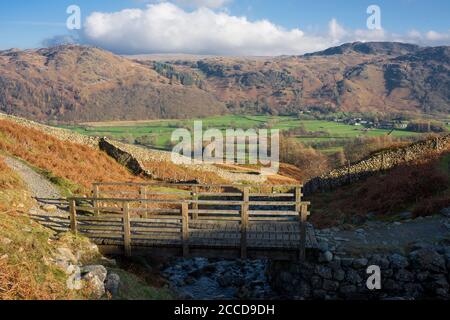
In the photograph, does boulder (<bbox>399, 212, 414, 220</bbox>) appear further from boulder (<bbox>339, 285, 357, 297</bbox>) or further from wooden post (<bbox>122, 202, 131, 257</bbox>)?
wooden post (<bbox>122, 202, 131, 257</bbox>)

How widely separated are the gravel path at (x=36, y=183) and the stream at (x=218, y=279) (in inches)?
236

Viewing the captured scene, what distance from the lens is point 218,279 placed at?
47.4 ft

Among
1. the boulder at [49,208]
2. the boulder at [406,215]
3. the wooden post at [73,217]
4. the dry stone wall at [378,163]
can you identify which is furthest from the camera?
the dry stone wall at [378,163]

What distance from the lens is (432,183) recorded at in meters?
18.2

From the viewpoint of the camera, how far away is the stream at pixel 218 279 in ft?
43.7

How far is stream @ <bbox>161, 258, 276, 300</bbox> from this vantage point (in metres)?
13.3

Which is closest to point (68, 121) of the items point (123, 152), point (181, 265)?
point (123, 152)

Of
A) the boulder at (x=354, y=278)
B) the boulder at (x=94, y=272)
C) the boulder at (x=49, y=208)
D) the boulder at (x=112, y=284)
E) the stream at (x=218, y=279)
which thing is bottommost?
the stream at (x=218, y=279)

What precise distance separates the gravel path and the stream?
19.7ft

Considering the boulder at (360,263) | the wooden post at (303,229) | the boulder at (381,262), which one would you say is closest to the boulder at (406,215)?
the boulder at (381,262)

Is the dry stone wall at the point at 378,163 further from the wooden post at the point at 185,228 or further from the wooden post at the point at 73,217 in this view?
the wooden post at the point at 73,217

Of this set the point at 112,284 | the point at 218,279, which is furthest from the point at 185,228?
the point at 218,279
